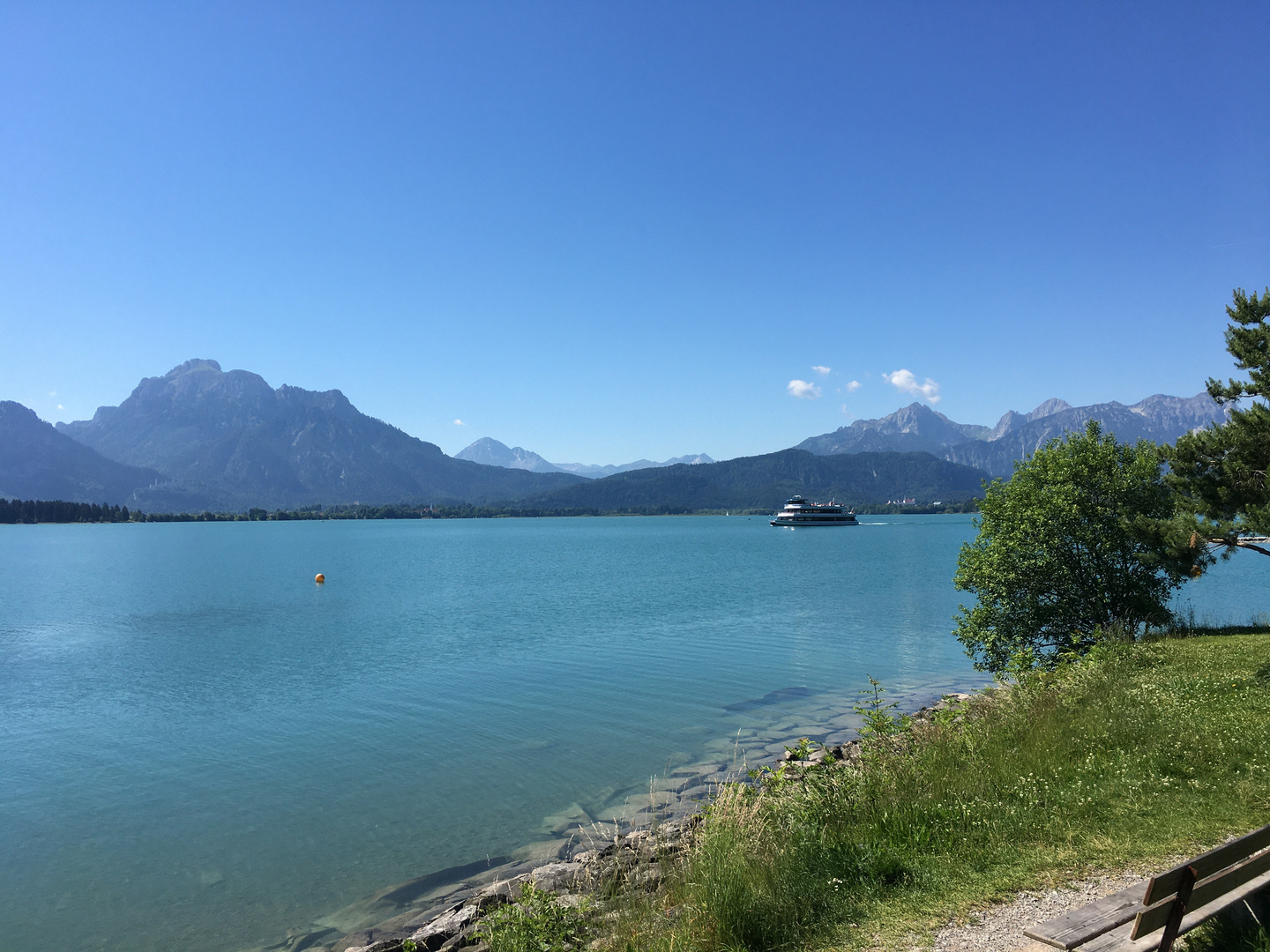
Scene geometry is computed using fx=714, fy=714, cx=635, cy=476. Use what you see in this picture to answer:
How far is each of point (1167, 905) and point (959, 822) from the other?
4.13m

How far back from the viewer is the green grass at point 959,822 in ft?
23.5

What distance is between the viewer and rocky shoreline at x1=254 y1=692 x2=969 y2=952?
10555mm

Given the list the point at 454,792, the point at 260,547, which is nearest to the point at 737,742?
the point at 454,792

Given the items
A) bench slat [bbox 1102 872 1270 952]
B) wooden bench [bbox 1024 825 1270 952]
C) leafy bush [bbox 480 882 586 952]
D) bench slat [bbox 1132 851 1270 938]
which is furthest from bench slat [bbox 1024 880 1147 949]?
leafy bush [bbox 480 882 586 952]

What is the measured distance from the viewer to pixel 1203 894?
4.93 m

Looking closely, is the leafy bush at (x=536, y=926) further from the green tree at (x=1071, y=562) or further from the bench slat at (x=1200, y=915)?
the green tree at (x=1071, y=562)

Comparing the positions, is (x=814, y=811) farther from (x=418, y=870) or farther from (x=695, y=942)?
(x=418, y=870)

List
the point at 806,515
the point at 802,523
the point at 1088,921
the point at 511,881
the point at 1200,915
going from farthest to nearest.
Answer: the point at 802,523
the point at 806,515
the point at 511,881
the point at 1088,921
the point at 1200,915

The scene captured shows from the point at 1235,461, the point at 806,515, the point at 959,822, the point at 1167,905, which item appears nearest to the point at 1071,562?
the point at 1235,461

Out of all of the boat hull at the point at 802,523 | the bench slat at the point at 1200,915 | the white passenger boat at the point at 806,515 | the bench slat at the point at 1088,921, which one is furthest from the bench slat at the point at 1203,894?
the boat hull at the point at 802,523

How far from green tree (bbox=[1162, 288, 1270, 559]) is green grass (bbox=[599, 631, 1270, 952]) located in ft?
11.9

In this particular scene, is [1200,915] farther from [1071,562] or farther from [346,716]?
[346,716]

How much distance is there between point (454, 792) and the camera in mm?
17375

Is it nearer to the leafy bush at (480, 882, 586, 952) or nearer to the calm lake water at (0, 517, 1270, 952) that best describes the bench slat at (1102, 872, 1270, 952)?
the leafy bush at (480, 882, 586, 952)
